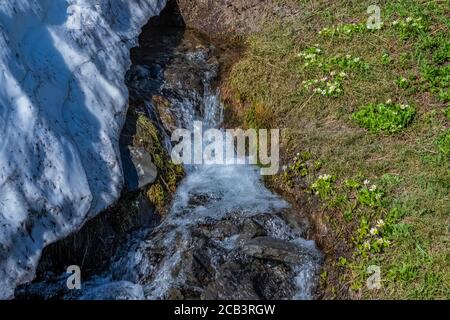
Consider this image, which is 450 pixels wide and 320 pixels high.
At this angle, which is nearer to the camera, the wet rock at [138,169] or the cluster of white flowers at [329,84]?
the wet rock at [138,169]

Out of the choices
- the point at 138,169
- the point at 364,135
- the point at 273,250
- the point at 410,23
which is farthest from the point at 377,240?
the point at 410,23

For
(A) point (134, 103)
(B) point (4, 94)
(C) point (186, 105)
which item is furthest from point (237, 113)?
(B) point (4, 94)

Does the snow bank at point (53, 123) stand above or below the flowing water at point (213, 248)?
above

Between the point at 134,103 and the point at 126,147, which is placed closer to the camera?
the point at 126,147

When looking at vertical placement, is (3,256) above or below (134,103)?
below

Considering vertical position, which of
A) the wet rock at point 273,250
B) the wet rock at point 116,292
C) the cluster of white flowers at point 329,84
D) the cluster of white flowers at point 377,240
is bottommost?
the wet rock at point 116,292

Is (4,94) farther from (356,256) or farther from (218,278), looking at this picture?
(356,256)

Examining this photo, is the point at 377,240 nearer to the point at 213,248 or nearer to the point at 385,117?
the point at 213,248

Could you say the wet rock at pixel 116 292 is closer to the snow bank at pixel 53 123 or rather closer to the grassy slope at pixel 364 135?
the snow bank at pixel 53 123

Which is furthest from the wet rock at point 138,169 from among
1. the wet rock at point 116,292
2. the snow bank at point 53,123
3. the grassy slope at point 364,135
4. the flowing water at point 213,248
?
the grassy slope at point 364,135
